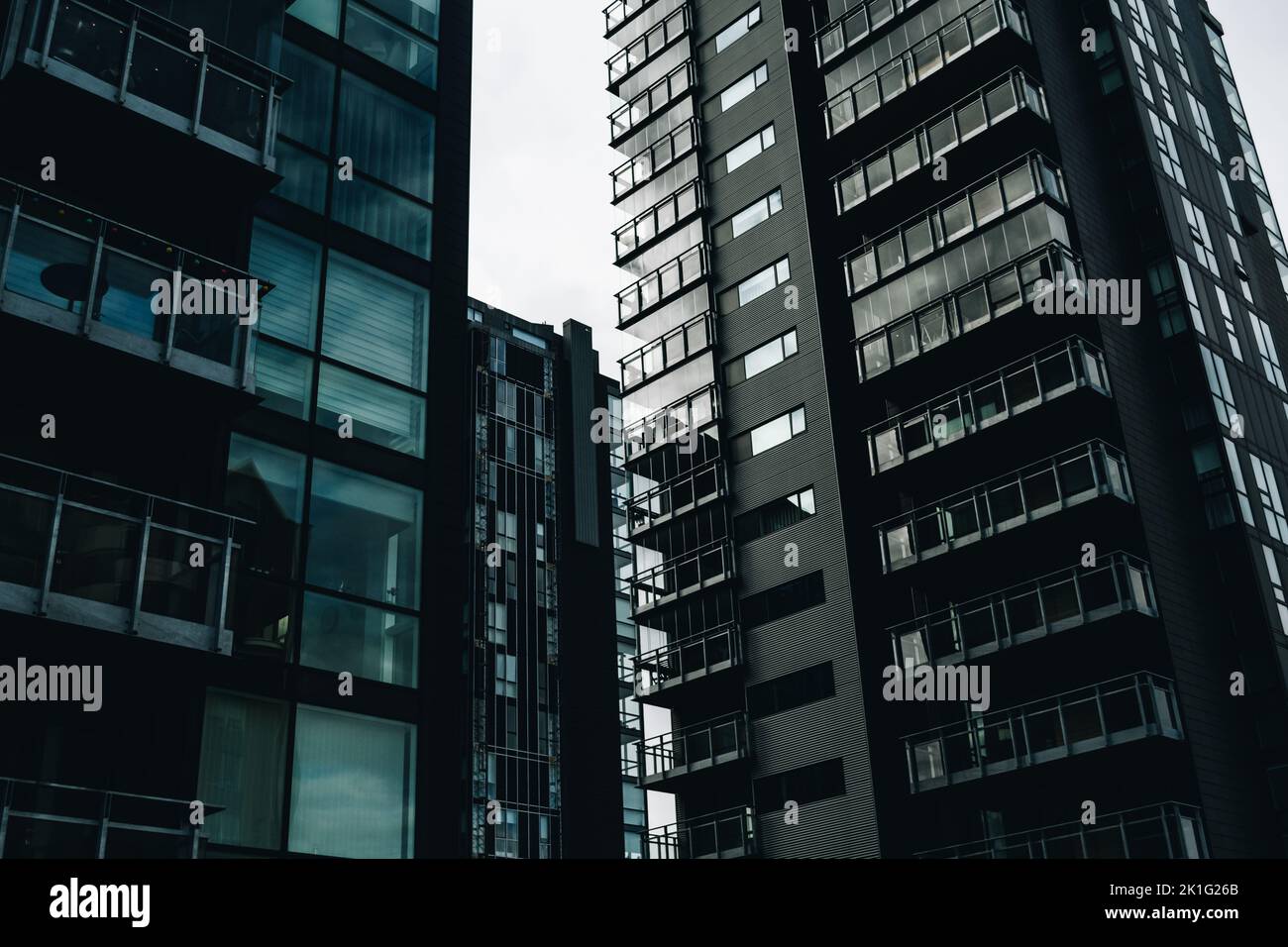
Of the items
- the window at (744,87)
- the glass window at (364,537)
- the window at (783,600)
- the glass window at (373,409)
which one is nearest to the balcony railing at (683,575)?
the window at (783,600)

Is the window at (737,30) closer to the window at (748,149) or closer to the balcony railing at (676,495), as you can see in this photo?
the window at (748,149)

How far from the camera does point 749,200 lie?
155 feet

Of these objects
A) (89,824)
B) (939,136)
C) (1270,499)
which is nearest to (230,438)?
(89,824)

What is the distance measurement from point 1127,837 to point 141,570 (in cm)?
2465

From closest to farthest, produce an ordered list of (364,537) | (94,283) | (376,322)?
1. (94,283)
2. (364,537)
3. (376,322)

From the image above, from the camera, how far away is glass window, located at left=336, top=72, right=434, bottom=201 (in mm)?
17391

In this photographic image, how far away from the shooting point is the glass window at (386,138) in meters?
17.4

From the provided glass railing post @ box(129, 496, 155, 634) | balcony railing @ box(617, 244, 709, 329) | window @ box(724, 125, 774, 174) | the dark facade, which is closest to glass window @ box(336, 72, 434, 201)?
the dark facade

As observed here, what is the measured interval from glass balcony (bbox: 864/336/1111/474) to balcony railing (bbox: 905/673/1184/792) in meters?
8.40

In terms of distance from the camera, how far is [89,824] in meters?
11.0

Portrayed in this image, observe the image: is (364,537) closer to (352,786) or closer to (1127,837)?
(352,786)

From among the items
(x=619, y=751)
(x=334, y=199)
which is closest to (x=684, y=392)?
(x=619, y=751)

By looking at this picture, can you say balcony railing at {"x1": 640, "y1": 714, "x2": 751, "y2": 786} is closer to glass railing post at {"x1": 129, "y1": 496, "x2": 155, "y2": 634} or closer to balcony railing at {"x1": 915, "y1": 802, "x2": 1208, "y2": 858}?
balcony railing at {"x1": 915, "y1": 802, "x2": 1208, "y2": 858}

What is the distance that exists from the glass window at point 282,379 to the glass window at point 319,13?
5.59 meters
